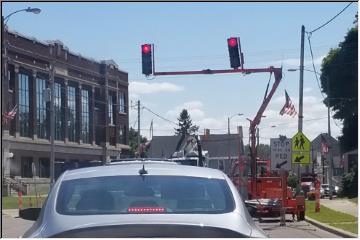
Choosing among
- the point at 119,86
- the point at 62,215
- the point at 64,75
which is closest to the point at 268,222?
the point at 62,215

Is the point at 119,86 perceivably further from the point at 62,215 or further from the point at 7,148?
the point at 62,215

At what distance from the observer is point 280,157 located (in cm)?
2359

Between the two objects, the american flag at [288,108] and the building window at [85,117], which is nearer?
the american flag at [288,108]

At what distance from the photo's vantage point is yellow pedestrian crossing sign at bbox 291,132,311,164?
24.2 meters

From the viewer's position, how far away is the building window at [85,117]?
75.5 metres

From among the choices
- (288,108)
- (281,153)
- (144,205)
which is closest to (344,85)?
(288,108)

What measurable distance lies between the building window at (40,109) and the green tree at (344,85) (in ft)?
81.2

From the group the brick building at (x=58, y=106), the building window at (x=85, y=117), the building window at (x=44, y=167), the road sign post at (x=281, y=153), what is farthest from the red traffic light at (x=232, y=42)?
the building window at (x=85, y=117)

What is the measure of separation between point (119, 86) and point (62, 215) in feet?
249

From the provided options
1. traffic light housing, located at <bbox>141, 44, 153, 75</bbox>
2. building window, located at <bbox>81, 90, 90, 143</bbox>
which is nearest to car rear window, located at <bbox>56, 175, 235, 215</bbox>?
traffic light housing, located at <bbox>141, 44, 153, 75</bbox>

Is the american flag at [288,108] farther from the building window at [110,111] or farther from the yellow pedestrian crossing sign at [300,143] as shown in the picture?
the building window at [110,111]

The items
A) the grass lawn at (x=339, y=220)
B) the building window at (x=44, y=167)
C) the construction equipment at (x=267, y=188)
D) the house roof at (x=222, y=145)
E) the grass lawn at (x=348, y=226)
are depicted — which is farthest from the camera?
the building window at (x=44, y=167)

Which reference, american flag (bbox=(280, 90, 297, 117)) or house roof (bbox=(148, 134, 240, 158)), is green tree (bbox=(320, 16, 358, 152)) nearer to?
house roof (bbox=(148, 134, 240, 158))

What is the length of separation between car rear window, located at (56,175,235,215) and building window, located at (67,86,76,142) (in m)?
66.9
